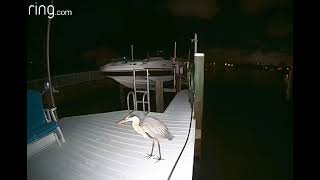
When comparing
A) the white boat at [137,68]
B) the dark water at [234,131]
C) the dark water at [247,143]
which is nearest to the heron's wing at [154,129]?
the dark water at [234,131]

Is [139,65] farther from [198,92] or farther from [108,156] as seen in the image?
[108,156]

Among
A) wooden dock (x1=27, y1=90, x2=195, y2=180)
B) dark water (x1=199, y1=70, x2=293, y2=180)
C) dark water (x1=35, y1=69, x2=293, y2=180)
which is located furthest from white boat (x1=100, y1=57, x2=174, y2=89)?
wooden dock (x1=27, y1=90, x2=195, y2=180)

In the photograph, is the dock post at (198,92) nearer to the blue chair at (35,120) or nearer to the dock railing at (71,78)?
the blue chair at (35,120)

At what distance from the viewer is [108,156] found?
3.75 metres

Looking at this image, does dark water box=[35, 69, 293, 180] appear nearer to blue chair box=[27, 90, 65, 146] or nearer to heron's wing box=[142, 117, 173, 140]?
heron's wing box=[142, 117, 173, 140]

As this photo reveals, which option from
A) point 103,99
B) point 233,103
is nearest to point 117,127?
point 103,99

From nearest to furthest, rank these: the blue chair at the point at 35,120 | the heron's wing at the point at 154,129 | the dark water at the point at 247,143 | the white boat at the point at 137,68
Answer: the blue chair at the point at 35,120 → the heron's wing at the point at 154,129 → the dark water at the point at 247,143 → the white boat at the point at 137,68

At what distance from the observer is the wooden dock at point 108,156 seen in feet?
10.7

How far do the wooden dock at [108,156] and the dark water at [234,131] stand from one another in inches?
114

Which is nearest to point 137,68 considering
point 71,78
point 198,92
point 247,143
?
point 198,92

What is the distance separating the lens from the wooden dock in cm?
325

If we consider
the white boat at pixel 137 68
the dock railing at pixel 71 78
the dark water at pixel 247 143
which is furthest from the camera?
the dock railing at pixel 71 78

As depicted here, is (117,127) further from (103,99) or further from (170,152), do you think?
(103,99)

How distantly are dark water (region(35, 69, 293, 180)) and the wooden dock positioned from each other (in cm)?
289
